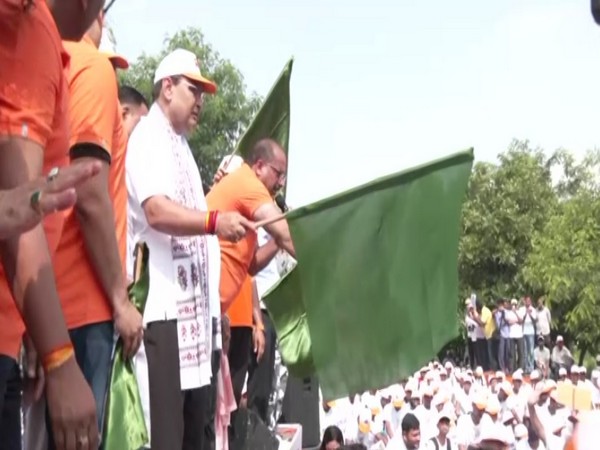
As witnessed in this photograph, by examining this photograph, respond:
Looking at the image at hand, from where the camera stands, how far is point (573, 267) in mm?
47531

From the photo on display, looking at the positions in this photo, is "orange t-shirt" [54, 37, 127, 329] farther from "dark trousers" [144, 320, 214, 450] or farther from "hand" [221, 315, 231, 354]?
"hand" [221, 315, 231, 354]

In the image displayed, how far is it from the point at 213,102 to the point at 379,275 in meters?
27.3

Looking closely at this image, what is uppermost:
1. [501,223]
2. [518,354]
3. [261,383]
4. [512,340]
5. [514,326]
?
[501,223]

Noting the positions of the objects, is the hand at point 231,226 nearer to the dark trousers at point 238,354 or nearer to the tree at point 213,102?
the dark trousers at point 238,354

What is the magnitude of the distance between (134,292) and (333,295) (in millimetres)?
670

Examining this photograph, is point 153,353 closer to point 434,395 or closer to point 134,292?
point 134,292

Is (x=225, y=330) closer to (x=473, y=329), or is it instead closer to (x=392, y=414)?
(x=392, y=414)

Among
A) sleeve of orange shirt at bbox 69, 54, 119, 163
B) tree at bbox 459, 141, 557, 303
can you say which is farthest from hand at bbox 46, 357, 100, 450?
tree at bbox 459, 141, 557, 303

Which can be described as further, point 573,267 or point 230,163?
point 573,267

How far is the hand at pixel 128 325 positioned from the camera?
3273 millimetres

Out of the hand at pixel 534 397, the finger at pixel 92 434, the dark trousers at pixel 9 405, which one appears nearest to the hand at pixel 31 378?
the dark trousers at pixel 9 405

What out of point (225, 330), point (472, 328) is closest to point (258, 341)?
point (225, 330)

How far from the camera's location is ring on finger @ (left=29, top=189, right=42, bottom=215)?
2.07 meters

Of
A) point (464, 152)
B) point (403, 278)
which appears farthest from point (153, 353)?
point (464, 152)
